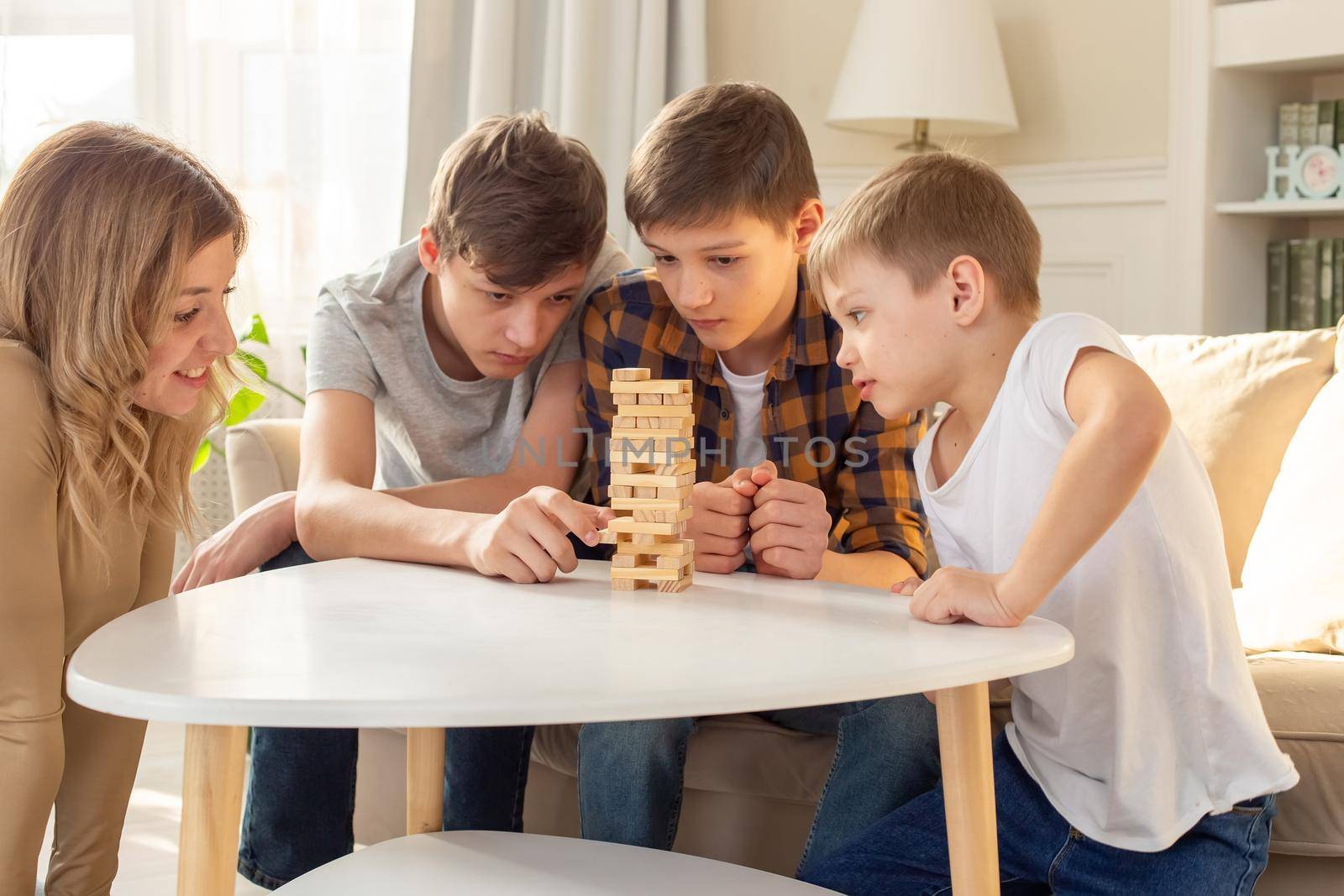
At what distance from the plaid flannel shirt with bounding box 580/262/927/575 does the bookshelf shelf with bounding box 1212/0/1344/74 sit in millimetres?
1595

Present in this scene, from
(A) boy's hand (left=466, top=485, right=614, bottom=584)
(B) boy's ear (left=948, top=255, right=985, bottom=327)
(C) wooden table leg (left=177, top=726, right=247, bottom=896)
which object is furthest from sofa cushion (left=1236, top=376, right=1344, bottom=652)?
(C) wooden table leg (left=177, top=726, right=247, bottom=896)

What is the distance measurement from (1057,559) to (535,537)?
461 mm

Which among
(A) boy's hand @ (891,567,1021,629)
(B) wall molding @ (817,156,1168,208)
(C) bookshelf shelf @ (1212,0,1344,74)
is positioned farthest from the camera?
(B) wall molding @ (817,156,1168,208)

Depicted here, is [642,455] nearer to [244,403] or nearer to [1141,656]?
[1141,656]

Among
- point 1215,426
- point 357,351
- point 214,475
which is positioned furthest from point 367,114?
point 1215,426

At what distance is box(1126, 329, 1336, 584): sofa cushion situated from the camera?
1795 mm

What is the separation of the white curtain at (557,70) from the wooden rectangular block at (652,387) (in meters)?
1.93

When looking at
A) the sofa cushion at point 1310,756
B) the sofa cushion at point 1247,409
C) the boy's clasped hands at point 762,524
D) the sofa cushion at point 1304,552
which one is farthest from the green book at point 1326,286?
the boy's clasped hands at point 762,524

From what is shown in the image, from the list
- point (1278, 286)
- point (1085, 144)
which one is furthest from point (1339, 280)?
point (1085, 144)

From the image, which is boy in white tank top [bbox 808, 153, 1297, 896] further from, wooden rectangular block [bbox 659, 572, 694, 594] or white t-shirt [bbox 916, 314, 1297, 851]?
wooden rectangular block [bbox 659, 572, 694, 594]

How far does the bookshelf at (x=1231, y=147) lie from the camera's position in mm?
2666

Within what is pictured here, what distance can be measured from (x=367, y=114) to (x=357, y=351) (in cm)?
151

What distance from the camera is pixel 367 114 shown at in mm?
2982

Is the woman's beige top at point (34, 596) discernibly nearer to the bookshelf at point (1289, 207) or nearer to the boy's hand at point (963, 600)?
the boy's hand at point (963, 600)
